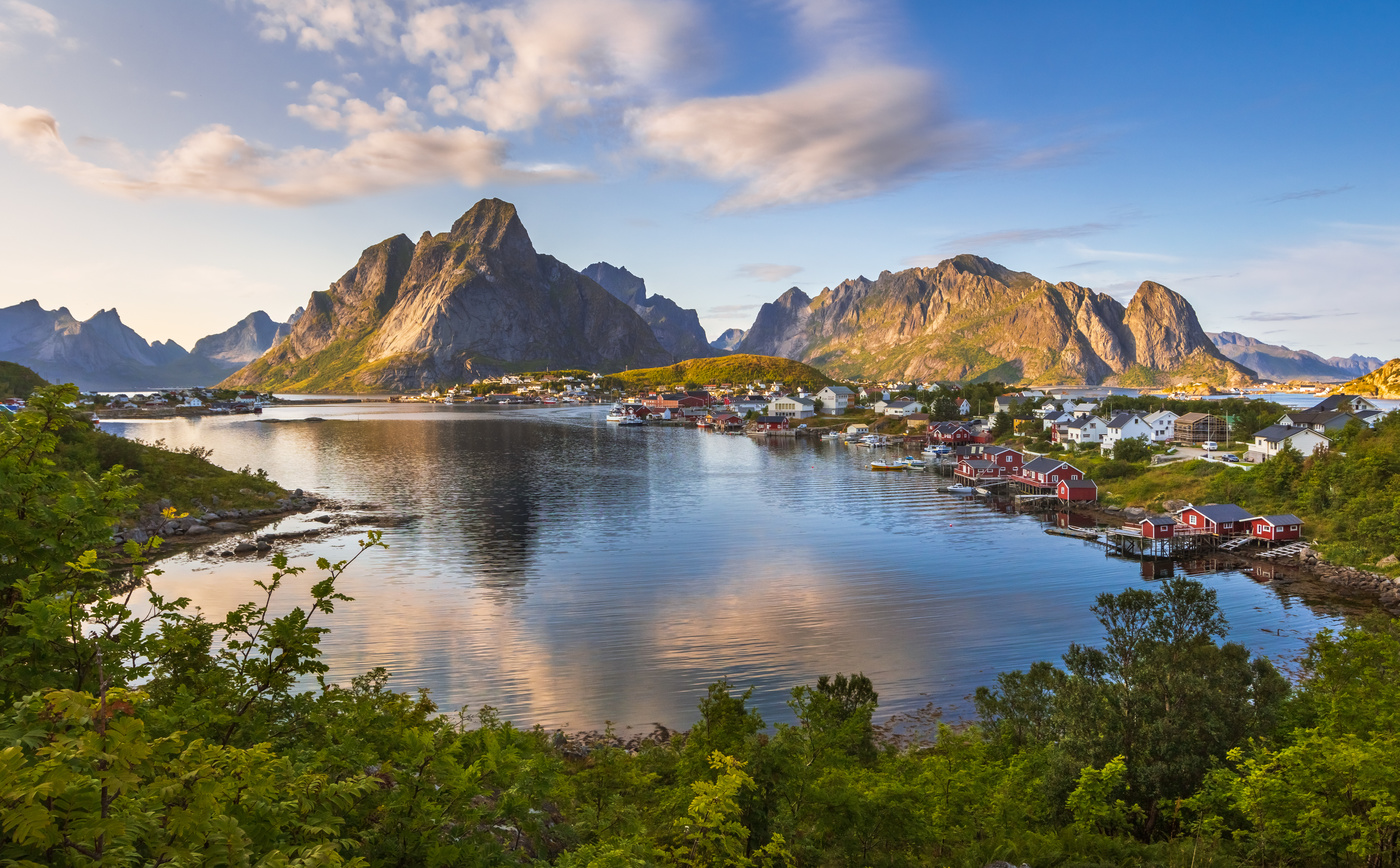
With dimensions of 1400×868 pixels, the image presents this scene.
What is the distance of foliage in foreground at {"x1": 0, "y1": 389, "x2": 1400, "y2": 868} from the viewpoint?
14.2ft

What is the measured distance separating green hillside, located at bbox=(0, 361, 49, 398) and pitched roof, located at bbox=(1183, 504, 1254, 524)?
5609 inches

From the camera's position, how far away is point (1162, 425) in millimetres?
105375

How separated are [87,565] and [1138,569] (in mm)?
56086

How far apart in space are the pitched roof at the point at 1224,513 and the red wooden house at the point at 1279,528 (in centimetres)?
125

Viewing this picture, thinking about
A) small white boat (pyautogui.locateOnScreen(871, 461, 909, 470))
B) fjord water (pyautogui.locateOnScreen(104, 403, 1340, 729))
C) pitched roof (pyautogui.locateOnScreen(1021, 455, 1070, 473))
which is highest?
pitched roof (pyautogui.locateOnScreen(1021, 455, 1070, 473))

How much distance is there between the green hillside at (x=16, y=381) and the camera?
4058 inches

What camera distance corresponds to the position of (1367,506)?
49.6 meters

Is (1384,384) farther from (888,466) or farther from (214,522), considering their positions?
(214,522)

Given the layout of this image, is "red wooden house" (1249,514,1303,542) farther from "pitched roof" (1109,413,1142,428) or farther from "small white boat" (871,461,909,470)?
"pitched roof" (1109,413,1142,428)

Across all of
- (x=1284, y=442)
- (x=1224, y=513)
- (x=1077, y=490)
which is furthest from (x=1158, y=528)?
(x=1284, y=442)

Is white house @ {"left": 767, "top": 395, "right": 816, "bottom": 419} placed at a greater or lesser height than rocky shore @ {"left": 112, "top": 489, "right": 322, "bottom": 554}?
greater

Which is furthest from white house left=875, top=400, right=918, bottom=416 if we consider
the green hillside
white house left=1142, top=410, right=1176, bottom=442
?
the green hillside

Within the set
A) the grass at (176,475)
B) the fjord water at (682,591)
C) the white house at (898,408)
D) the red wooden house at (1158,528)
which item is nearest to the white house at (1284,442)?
the red wooden house at (1158,528)

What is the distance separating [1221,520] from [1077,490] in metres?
17.4
